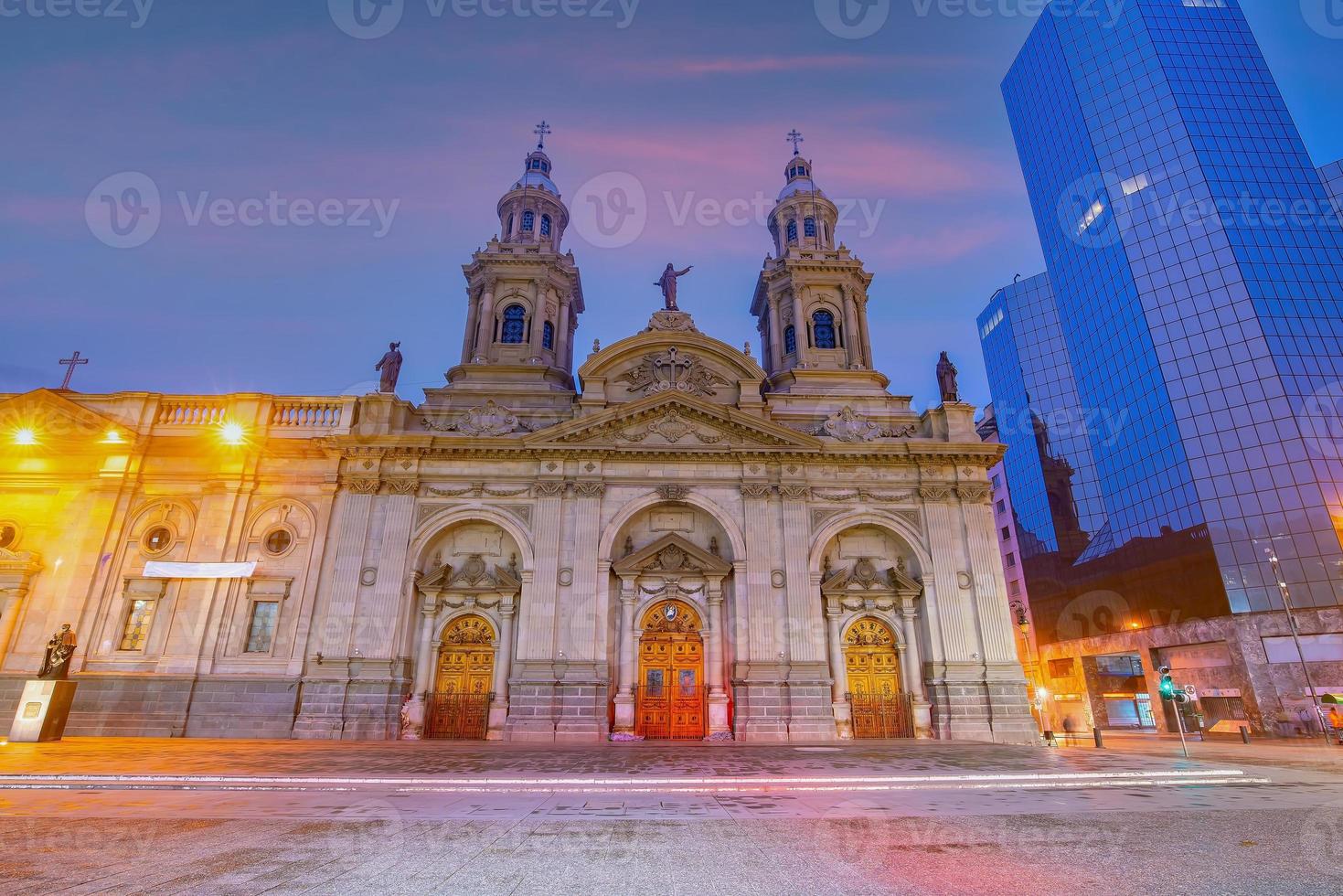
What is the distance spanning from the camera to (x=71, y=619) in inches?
932

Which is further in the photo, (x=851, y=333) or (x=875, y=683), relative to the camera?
(x=851, y=333)

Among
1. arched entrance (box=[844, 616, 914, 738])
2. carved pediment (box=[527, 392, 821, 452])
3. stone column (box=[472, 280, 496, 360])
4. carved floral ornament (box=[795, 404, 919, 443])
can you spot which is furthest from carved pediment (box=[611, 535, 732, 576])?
Result: stone column (box=[472, 280, 496, 360])

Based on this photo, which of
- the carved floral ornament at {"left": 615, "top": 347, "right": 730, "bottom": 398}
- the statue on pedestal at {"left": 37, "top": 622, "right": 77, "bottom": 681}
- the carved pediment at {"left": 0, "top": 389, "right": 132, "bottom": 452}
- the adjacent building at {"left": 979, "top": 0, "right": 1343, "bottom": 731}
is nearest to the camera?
the statue on pedestal at {"left": 37, "top": 622, "right": 77, "bottom": 681}

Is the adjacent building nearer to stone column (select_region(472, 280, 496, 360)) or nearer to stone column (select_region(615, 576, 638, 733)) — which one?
stone column (select_region(615, 576, 638, 733))

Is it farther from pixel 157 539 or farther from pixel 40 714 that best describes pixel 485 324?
pixel 40 714

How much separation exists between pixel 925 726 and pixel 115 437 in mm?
34742

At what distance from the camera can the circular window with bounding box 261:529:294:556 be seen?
25.6m

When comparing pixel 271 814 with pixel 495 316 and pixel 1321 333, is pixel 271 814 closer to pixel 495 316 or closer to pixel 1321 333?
pixel 495 316

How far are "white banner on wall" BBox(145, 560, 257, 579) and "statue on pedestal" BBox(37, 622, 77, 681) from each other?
390cm

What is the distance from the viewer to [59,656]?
814 inches

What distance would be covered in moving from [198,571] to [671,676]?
19.0 m

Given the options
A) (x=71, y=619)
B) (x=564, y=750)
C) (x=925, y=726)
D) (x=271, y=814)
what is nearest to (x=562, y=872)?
(x=271, y=814)

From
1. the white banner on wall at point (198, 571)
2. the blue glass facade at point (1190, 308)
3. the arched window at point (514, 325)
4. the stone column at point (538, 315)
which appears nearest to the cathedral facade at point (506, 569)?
the white banner on wall at point (198, 571)

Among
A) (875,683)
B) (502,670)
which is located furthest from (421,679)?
(875,683)
